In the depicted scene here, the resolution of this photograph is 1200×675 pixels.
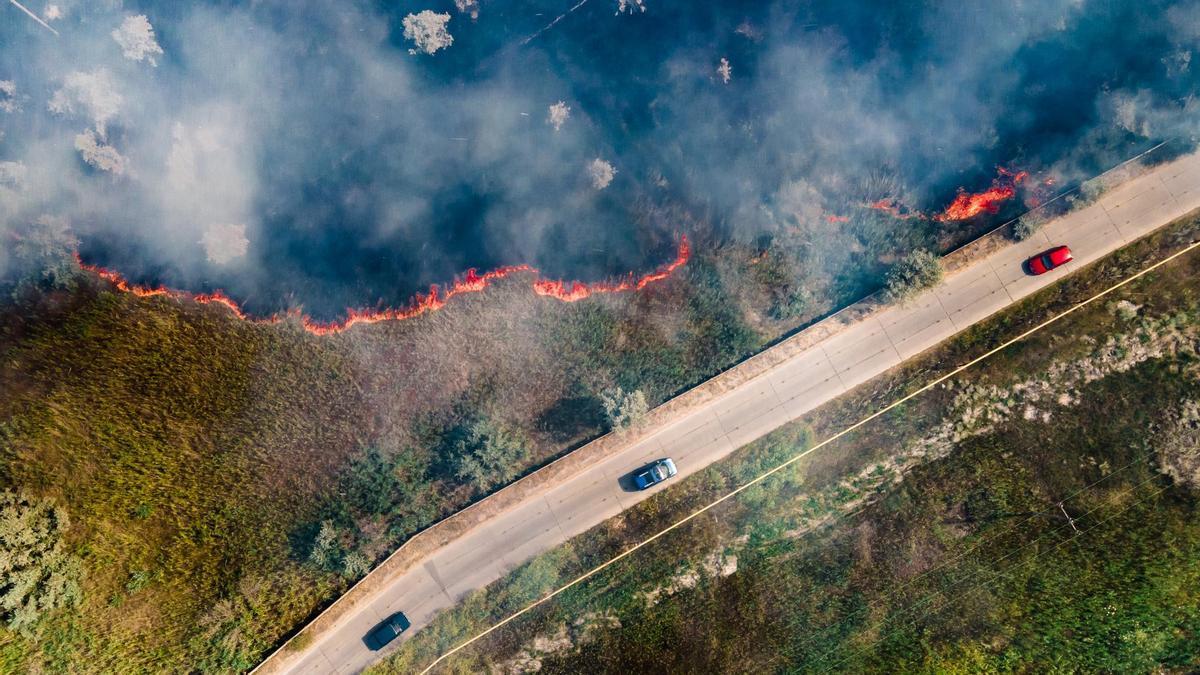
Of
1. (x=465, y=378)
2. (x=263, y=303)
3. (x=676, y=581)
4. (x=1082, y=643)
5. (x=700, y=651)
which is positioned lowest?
(x=1082, y=643)

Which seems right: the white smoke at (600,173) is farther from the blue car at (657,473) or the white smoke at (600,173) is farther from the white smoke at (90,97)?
the white smoke at (90,97)

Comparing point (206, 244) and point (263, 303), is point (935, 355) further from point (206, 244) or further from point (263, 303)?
point (206, 244)

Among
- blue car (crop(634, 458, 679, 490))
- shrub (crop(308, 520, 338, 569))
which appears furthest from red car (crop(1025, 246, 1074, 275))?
shrub (crop(308, 520, 338, 569))

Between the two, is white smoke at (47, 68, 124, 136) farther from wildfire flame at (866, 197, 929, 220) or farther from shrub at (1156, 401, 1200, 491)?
shrub at (1156, 401, 1200, 491)

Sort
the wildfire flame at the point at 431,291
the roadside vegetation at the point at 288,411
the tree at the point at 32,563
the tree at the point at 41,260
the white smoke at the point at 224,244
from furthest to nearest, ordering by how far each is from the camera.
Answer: the white smoke at the point at 224,244, the wildfire flame at the point at 431,291, the roadside vegetation at the point at 288,411, the tree at the point at 41,260, the tree at the point at 32,563

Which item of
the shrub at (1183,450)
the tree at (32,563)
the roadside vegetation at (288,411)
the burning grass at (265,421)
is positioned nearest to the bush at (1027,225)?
the roadside vegetation at (288,411)

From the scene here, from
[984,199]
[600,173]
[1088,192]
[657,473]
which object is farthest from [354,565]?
[1088,192]

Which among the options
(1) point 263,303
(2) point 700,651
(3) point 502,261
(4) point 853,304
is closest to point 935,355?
(4) point 853,304
